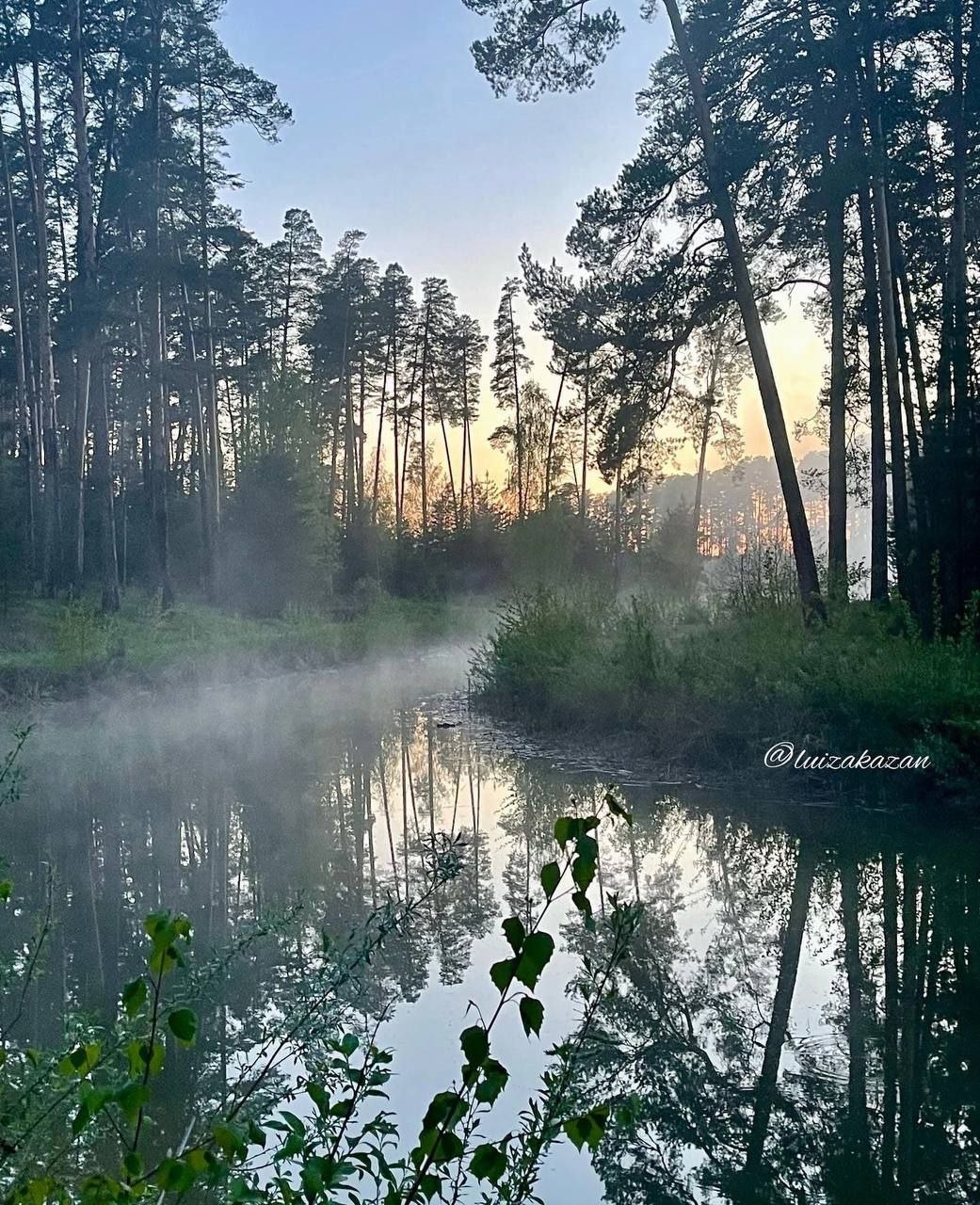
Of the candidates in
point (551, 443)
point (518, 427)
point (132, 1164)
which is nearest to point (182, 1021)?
point (132, 1164)

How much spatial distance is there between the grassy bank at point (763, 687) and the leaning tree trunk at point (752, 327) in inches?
47.7

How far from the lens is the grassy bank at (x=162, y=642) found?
14406 mm

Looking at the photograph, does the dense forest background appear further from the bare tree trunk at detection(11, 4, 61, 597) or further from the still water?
the still water

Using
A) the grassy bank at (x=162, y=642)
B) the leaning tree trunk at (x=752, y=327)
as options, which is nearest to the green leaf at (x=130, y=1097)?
the leaning tree trunk at (x=752, y=327)

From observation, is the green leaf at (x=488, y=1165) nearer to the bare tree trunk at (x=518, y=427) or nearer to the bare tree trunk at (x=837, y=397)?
the bare tree trunk at (x=837, y=397)

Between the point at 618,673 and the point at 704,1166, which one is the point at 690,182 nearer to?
the point at 618,673

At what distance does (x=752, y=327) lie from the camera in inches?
451

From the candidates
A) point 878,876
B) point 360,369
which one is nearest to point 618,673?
point 878,876

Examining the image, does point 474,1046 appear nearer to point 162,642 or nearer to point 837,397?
point 837,397

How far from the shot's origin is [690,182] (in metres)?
11.9

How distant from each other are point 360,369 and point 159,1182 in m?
40.6

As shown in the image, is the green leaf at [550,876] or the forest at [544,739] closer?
the green leaf at [550,876]

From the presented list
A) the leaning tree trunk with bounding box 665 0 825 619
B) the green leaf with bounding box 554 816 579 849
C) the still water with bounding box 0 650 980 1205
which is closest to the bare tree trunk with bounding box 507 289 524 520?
the leaning tree trunk with bounding box 665 0 825 619

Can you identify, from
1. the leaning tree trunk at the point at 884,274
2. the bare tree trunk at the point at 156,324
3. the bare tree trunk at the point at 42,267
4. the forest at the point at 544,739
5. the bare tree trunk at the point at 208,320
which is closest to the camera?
the forest at the point at 544,739
